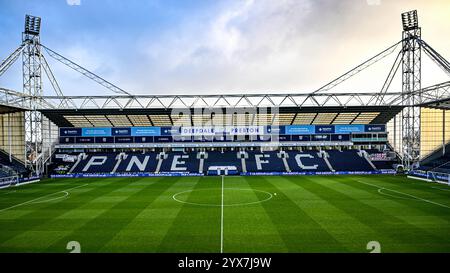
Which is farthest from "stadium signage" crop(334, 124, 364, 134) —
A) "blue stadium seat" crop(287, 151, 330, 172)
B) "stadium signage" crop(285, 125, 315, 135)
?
"blue stadium seat" crop(287, 151, 330, 172)

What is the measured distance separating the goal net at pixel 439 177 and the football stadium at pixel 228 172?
272 mm

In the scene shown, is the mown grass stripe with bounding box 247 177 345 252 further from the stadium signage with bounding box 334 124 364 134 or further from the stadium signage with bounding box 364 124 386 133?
the stadium signage with bounding box 364 124 386 133

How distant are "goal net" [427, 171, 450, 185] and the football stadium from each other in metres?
0.27

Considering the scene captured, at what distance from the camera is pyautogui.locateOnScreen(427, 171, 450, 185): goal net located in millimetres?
33737

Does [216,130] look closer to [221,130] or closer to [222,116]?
[221,130]

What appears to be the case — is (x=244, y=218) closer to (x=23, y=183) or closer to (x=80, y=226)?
(x=80, y=226)

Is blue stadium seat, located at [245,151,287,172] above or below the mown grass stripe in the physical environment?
above

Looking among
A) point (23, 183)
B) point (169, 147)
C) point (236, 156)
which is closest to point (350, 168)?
point (236, 156)

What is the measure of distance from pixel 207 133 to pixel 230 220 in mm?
35674

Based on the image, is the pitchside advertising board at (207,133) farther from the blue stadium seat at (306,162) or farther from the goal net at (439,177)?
the goal net at (439,177)

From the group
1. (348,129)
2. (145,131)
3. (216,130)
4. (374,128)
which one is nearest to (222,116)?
(216,130)

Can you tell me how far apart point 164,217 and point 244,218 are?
539 cm

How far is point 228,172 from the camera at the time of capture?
155 ft
